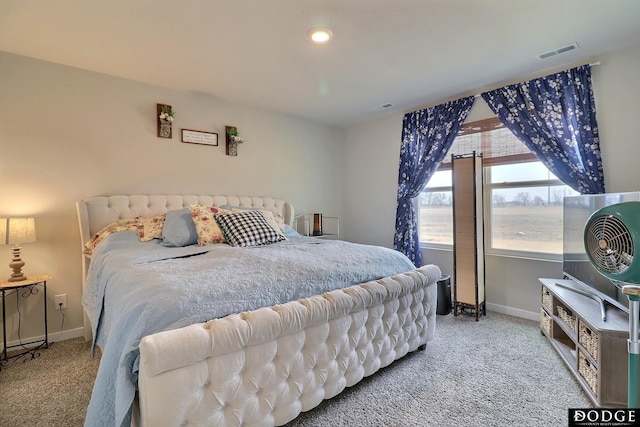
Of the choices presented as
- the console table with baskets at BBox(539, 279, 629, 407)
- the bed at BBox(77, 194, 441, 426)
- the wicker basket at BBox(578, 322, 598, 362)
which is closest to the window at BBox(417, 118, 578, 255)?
the console table with baskets at BBox(539, 279, 629, 407)

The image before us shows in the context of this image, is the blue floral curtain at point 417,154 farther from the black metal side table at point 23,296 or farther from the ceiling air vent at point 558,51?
the black metal side table at point 23,296

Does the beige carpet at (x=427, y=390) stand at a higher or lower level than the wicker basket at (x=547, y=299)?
lower

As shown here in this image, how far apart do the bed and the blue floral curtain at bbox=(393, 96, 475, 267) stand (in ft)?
5.28

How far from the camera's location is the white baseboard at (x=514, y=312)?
3.02 meters

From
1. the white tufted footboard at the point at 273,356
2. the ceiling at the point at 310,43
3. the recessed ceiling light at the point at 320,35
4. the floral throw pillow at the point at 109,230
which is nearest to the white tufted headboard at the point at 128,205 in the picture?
the floral throw pillow at the point at 109,230

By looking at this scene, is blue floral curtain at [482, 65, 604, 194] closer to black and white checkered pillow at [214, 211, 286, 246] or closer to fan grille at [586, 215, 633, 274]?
fan grille at [586, 215, 633, 274]

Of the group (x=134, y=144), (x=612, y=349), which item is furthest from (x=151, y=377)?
(x=134, y=144)

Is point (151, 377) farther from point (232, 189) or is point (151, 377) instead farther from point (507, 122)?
point (507, 122)

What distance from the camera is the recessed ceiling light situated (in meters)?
2.15

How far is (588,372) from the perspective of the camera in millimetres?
1812

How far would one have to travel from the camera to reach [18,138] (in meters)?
2.50

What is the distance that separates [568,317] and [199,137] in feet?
12.4

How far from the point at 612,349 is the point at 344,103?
323 cm

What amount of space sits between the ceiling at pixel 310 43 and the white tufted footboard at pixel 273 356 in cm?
178
